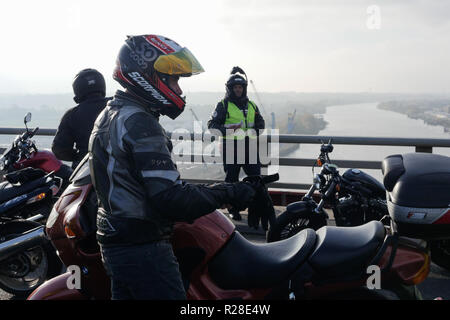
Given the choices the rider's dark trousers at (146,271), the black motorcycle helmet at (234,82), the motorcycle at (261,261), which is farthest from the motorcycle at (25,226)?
the black motorcycle helmet at (234,82)

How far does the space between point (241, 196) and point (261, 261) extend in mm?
387

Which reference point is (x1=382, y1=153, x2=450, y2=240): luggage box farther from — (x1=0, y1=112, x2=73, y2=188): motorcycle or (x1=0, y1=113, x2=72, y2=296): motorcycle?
(x1=0, y1=112, x2=73, y2=188): motorcycle

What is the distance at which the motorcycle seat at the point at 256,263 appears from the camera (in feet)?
7.39

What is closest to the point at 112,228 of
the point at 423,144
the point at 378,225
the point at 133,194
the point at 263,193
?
the point at 133,194

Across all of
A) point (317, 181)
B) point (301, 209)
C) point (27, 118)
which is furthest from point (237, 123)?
point (27, 118)

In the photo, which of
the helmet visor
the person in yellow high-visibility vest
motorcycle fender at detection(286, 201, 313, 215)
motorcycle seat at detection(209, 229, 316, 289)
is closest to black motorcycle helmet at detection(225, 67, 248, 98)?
the person in yellow high-visibility vest

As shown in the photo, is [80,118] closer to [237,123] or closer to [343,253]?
[237,123]

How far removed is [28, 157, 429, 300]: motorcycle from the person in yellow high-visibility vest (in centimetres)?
425

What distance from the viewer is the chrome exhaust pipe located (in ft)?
12.0

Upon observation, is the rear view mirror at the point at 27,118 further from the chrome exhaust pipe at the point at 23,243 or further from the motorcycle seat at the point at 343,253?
the motorcycle seat at the point at 343,253

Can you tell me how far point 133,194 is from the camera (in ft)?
6.95
